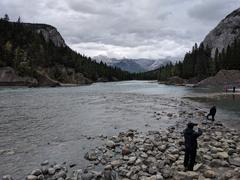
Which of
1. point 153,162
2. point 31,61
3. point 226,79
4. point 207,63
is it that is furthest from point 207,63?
point 153,162

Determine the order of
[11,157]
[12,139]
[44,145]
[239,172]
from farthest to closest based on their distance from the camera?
[12,139], [44,145], [11,157], [239,172]

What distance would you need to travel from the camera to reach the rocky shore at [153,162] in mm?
13945

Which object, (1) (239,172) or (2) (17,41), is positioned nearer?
(1) (239,172)

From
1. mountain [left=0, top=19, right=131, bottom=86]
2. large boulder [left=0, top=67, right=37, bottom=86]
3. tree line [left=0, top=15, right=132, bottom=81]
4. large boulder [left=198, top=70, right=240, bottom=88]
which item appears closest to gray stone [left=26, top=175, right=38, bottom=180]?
large boulder [left=0, top=67, right=37, bottom=86]

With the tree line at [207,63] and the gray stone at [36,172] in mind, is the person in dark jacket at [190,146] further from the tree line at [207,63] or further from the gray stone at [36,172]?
the tree line at [207,63]

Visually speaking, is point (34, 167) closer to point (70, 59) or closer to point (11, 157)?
point (11, 157)

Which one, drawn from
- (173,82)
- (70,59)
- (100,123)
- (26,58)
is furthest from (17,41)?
(100,123)

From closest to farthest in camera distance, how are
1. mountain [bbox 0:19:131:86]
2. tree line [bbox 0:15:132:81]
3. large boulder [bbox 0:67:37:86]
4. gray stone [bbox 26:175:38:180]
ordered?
gray stone [bbox 26:175:38:180] < large boulder [bbox 0:67:37:86] < mountain [bbox 0:19:131:86] < tree line [bbox 0:15:132:81]

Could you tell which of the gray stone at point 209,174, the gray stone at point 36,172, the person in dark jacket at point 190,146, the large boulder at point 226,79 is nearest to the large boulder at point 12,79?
the large boulder at point 226,79

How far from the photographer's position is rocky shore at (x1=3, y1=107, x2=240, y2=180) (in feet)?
45.8

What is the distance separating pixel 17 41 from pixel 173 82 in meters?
90.7

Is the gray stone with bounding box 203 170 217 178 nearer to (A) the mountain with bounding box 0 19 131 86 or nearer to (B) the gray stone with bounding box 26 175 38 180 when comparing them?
(B) the gray stone with bounding box 26 175 38 180

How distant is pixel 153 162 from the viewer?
15938 mm

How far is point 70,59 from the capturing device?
18388cm
